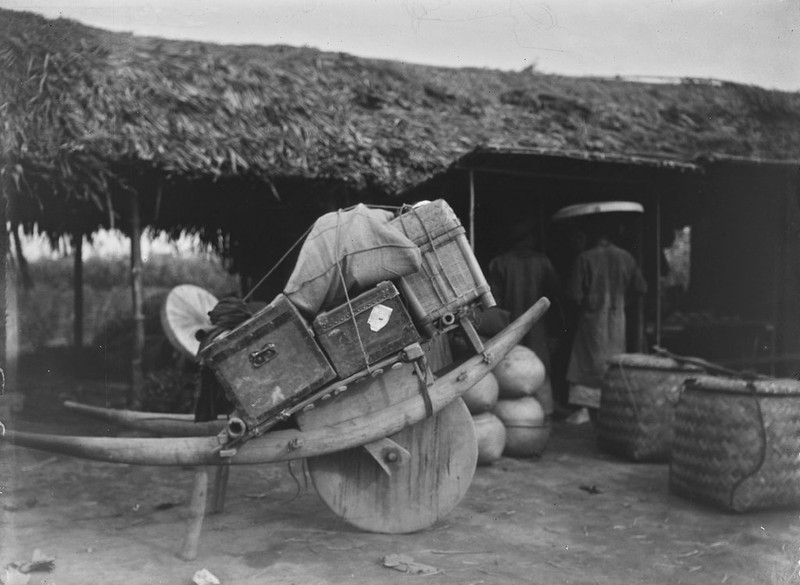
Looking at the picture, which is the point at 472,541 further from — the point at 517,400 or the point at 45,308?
the point at 45,308

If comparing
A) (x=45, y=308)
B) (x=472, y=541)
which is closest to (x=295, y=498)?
(x=472, y=541)

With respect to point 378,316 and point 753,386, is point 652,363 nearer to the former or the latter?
point 753,386

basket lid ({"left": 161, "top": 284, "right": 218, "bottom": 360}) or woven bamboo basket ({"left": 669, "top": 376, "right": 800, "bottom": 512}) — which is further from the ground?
basket lid ({"left": 161, "top": 284, "right": 218, "bottom": 360})

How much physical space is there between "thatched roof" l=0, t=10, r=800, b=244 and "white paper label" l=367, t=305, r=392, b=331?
3.49m

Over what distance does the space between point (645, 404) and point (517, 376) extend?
41.2 inches

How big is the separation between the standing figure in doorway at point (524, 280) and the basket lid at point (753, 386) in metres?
2.24

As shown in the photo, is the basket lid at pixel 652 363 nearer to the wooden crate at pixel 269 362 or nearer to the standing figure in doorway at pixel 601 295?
the standing figure in doorway at pixel 601 295

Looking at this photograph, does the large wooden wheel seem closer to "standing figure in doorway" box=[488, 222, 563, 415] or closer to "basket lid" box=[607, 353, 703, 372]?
"basket lid" box=[607, 353, 703, 372]

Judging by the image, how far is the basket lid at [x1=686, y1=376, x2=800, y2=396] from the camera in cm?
405

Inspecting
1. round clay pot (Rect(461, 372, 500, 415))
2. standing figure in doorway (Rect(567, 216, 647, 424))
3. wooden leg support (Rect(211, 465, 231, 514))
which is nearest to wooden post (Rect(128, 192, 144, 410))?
wooden leg support (Rect(211, 465, 231, 514))

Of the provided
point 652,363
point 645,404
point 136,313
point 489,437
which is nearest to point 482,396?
point 489,437

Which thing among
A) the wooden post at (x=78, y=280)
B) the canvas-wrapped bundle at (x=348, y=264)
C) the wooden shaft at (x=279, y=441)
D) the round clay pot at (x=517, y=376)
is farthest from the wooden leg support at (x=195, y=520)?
the wooden post at (x=78, y=280)

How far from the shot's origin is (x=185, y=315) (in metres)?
6.32

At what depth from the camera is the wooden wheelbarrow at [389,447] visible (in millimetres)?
3340
